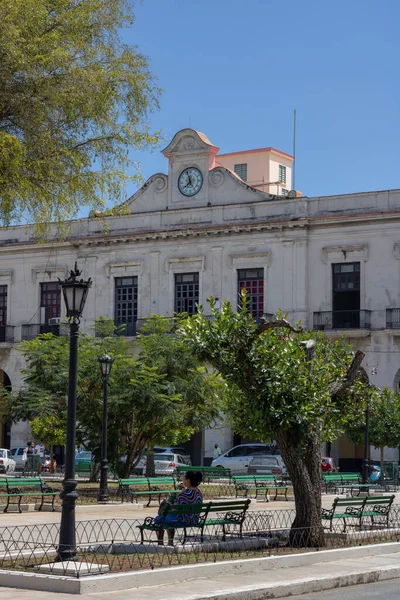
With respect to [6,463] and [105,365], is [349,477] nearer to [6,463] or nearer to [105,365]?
[105,365]

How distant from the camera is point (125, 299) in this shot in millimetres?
47062

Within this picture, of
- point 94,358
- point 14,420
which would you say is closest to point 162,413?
point 94,358

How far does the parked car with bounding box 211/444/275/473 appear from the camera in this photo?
128 feet

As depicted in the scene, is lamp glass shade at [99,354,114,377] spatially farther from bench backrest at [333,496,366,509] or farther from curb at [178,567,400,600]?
curb at [178,567,400,600]

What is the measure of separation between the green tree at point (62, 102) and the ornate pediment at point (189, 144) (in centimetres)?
2429

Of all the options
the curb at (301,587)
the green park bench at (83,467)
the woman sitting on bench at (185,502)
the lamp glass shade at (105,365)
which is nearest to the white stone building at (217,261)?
the green park bench at (83,467)

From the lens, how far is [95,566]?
11.8 metres

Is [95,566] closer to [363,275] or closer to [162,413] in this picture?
[162,413]

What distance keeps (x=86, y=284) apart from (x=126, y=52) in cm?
832

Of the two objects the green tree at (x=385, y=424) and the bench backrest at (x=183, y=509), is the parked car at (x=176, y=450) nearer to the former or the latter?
the green tree at (x=385, y=424)

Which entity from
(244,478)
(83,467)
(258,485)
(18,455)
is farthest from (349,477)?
(18,455)

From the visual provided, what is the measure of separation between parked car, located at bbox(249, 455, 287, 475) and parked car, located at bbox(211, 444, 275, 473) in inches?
67.9

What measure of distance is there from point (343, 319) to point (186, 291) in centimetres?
735

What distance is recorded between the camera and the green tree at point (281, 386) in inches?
590
